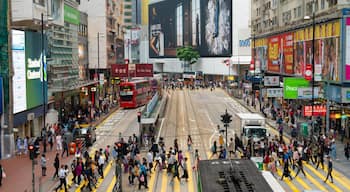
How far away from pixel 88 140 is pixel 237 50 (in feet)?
266

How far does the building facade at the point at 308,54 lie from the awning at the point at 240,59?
25.7 m

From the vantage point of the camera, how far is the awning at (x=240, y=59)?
11668cm

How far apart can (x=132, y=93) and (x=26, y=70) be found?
24951 mm

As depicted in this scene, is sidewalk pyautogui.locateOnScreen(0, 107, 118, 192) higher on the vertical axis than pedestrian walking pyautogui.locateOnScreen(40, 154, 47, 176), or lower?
lower

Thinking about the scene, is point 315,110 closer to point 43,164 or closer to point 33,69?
point 43,164

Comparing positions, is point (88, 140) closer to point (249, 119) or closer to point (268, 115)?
point (249, 119)

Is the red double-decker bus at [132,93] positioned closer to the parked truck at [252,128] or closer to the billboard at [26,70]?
the billboard at [26,70]

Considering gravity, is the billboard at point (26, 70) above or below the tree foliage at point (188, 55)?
below

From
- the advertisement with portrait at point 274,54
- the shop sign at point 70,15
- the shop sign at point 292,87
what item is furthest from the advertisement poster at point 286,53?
the shop sign at point 70,15

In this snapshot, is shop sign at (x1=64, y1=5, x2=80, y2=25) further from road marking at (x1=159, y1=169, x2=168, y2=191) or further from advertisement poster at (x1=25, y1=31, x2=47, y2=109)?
road marking at (x1=159, y1=169, x2=168, y2=191)

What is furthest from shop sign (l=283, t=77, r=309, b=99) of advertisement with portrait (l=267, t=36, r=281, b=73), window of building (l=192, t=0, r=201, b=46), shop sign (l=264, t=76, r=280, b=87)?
window of building (l=192, t=0, r=201, b=46)

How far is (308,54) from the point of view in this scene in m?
55.8

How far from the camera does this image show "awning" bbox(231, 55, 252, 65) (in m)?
117

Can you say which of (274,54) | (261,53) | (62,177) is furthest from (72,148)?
(261,53)
